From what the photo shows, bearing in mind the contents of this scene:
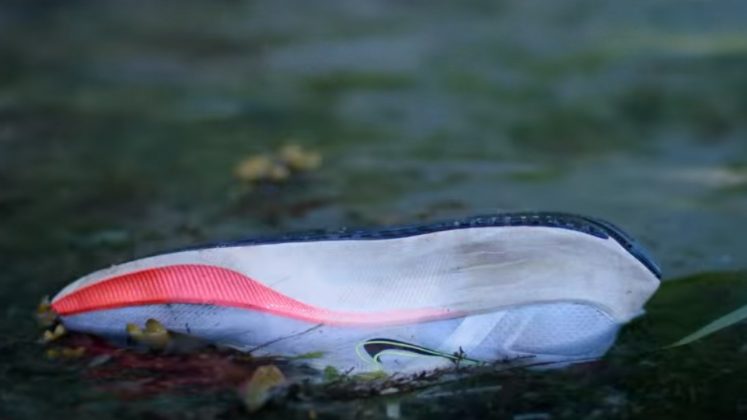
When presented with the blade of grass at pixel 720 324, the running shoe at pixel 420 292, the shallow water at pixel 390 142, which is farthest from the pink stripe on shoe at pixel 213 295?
the blade of grass at pixel 720 324

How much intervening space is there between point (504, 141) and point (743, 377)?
218 centimetres

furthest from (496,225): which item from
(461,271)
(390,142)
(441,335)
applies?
(390,142)

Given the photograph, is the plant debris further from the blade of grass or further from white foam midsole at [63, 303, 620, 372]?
the blade of grass

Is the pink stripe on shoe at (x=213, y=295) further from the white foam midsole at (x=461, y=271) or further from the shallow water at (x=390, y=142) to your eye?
the shallow water at (x=390, y=142)

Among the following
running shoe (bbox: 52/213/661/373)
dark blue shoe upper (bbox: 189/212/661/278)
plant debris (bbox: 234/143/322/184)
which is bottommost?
running shoe (bbox: 52/213/661/373)

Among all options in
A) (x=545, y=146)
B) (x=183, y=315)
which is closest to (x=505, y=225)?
(x=183, y=315)

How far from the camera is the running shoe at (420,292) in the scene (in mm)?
2098

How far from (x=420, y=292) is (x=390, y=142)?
214cm

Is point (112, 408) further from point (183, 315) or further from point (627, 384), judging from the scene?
point (627, 384)

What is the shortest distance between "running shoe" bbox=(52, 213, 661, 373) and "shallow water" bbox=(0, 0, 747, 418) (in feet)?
0.28

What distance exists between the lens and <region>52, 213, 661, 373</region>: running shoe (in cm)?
210

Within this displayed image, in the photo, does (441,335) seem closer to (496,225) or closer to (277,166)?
(496,225)

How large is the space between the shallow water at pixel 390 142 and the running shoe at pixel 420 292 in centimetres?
9

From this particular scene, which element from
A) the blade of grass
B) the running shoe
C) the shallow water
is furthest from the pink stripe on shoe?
the blade of grass
